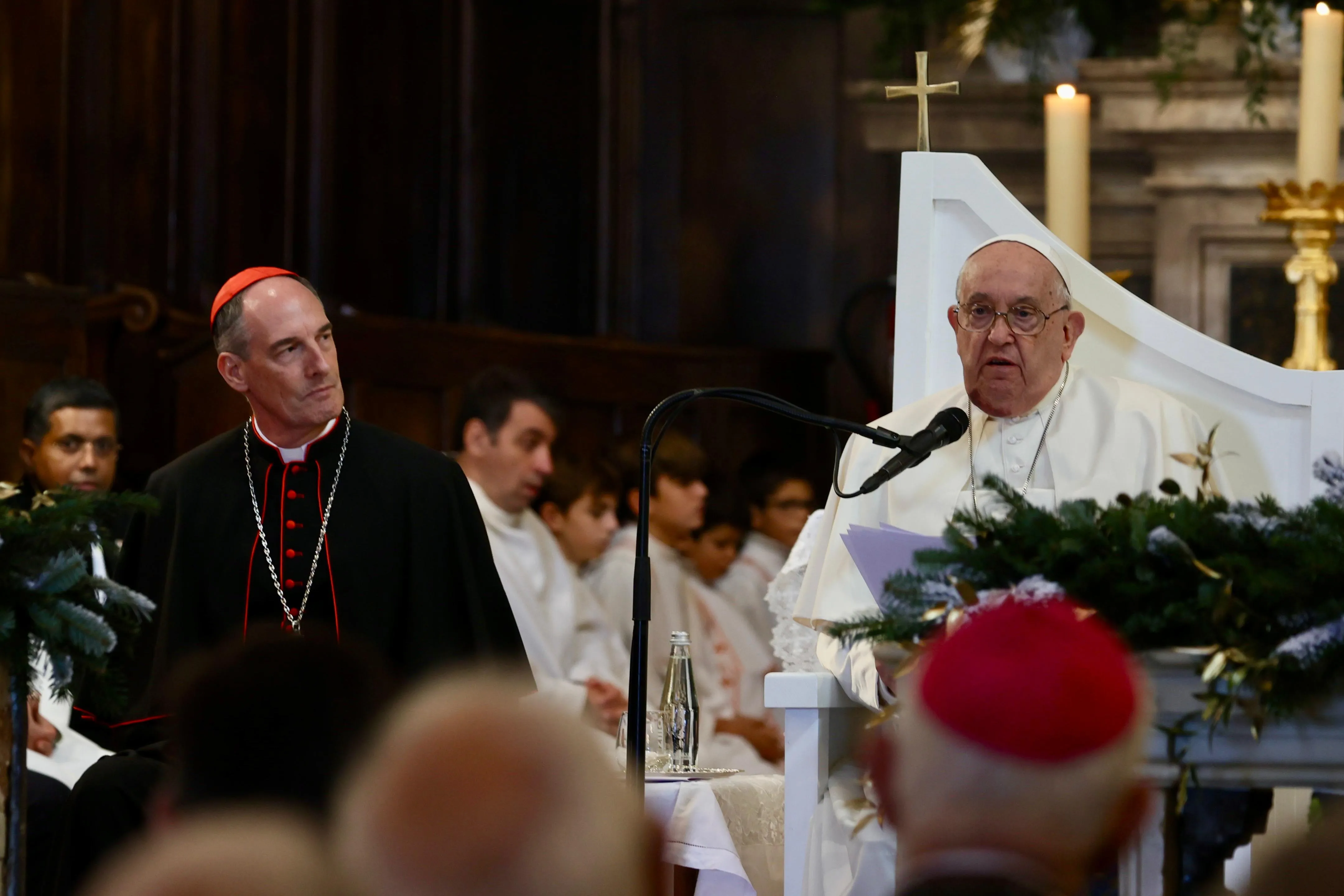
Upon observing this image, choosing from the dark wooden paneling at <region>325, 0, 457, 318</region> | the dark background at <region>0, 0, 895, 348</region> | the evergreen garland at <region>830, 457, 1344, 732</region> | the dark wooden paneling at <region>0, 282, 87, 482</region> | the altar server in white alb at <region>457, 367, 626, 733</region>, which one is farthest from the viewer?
the dark wooden paneling at <region>325, 0, 457, 318</region>

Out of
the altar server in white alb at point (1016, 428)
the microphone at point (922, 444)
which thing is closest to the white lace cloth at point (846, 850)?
the altar server in white alb at point (1016, 428)

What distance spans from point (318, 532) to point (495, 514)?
101 inches

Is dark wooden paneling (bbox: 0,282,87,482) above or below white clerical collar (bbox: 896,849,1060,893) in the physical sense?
above

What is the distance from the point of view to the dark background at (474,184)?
8.80 m

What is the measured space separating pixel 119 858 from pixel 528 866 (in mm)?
428

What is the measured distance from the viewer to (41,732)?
19.2 feet

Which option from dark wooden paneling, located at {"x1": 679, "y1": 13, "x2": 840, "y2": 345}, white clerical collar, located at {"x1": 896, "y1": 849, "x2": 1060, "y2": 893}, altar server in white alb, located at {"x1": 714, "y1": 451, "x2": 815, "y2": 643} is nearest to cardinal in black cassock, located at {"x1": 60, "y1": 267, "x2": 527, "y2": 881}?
white clerical collar, located at {"x1": 896, "y1": 849, "x2": 1060, "y2": 893}

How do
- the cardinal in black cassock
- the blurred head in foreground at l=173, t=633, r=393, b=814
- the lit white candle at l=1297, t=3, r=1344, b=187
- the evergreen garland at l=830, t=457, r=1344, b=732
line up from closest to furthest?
the blurred head in foreground at l=173, t=633, r=393, b=814, the evergreen garland at l=830, t=457, r=1344, b=732, the cardinal in black cassock, the lit white candle at l=1297, t=3, r=1344, b=187

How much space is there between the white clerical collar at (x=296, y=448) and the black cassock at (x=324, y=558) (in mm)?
11

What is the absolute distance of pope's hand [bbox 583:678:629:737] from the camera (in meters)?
7.15

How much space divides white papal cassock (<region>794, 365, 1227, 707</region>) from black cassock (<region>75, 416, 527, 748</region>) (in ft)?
2.69

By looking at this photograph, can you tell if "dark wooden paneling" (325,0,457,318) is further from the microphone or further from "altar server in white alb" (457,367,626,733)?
the microphone

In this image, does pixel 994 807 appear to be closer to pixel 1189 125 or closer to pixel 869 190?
pixel 1189 125

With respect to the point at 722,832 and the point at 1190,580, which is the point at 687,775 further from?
the point at 1190,580
